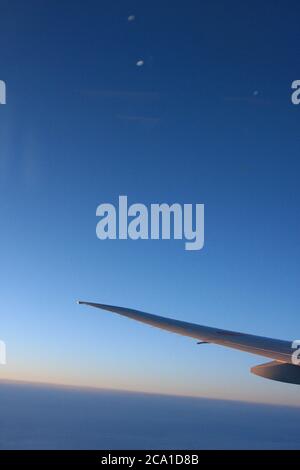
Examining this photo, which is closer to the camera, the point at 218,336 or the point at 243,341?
the point at 243,341

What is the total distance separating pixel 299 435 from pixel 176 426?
18.9 meters

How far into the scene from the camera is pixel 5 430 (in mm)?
46688

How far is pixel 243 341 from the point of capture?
506 cm

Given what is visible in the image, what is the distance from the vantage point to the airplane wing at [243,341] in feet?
14.8

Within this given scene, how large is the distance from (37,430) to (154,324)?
5141 cm

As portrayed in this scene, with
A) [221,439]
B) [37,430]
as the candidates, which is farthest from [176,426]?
[37,430]

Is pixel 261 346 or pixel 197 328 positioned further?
pixel 197 328

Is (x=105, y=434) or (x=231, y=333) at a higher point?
(x=231, y=333)

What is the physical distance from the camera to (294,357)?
4105mm

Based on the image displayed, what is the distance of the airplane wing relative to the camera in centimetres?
450
